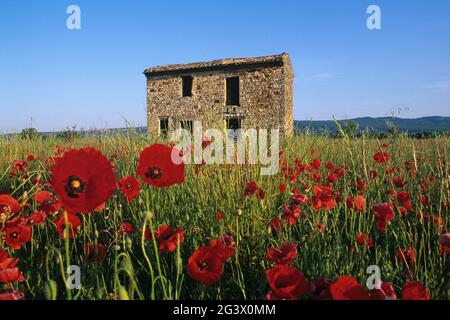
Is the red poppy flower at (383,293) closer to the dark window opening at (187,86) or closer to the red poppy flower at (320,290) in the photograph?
the red poppy flower at (320,290)

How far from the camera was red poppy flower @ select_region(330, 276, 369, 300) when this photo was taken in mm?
771

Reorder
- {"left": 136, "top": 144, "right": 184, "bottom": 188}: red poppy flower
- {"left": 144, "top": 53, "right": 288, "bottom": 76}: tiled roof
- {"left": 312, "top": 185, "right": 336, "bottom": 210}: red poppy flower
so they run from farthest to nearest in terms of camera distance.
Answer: {"left": 144, "top": 53, "right": 288, "bottom": 76}: tiled roof < {"left": 312, "top": 185, "right": 336, "bottom": 210}: red poppy flower < {"left": 136, "top": 144, "right": 184, "bottom": 188}: red poppy flower

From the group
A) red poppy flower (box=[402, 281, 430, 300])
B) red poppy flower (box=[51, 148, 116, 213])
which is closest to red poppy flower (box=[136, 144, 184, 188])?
red poppy flower (box=[51, 148, 116, 213])

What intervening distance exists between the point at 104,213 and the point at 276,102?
1438cm

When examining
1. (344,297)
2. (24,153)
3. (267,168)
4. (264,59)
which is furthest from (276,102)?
(344,297)

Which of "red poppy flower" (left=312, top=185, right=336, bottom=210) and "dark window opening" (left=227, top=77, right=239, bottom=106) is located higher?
"dark window opening" (left=227, top=77, right=239, bottom=106)

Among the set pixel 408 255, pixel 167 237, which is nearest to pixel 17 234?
pixel 167 237

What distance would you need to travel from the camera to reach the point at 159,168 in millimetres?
1315

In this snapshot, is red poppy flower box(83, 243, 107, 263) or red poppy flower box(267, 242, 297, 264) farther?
red poppy flower box(83, 243, 107, 263)

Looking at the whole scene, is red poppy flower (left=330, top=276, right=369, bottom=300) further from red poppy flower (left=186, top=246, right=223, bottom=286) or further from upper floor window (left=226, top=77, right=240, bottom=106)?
upper floor window (left=226, top=77, right=240, bottom=106)

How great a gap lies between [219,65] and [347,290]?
17.2m

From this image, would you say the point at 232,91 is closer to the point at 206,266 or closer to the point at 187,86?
the point at 187,86

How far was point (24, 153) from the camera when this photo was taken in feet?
17.5
